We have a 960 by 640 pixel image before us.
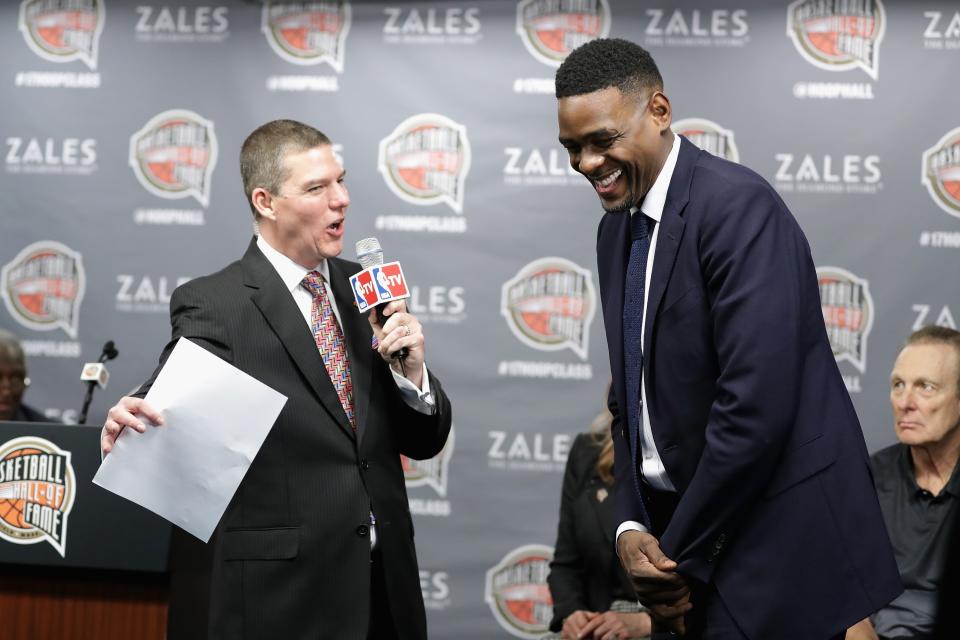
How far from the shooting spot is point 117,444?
6.48 feet

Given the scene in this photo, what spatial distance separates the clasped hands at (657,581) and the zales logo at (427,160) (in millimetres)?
2721

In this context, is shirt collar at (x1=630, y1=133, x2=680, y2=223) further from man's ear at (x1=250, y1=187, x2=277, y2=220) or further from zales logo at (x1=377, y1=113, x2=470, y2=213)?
zales logo at (x1=377, y1=113, x2=470, y2=213)

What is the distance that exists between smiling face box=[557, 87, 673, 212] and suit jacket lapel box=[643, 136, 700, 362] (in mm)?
61

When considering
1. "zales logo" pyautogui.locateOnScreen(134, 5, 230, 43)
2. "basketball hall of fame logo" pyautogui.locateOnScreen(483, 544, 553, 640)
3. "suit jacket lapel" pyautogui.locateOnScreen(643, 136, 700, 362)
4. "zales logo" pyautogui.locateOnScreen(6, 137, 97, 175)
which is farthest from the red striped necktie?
"zales logo" pyautogui.locateOnScreen(6, 137, 97, 175)

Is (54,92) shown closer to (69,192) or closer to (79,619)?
(69,192)

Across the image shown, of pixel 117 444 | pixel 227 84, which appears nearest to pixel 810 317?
pixel 117 444

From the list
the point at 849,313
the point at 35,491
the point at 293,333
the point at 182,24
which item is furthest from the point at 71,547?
the point at 849,313

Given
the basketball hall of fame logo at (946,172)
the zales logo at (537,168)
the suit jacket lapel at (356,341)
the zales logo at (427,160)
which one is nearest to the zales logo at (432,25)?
the zales logo at (427,160)

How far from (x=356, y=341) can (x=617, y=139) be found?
82cm

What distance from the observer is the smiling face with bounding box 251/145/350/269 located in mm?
2217

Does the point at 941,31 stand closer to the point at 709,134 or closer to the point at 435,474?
the point at 709,134

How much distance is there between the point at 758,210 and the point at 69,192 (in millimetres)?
3762

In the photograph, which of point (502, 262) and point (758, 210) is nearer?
point (758, 210)

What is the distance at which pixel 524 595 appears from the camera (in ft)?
13.7
